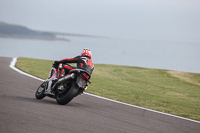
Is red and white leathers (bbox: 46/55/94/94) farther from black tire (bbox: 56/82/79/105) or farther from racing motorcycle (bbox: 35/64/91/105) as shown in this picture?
black tire (bbox: 56/82/79/105)

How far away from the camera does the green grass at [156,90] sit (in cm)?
1200

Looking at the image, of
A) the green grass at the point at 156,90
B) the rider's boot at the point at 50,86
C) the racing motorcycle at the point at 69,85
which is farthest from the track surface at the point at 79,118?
the green grass at the point at 156,90

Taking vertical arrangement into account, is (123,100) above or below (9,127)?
above

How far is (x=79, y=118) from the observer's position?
25.9 ft

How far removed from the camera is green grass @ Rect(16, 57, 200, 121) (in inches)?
472

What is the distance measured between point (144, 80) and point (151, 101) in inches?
272

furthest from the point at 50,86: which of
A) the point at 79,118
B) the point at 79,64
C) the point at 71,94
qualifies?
→ the point at 79,118

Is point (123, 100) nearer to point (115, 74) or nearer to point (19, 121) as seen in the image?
point (19, 121)

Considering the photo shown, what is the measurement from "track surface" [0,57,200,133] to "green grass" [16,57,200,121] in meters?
1.50

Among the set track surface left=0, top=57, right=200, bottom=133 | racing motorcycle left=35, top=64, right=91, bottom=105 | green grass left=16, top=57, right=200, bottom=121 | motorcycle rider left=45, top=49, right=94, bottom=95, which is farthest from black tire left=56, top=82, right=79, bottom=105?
green grass left=16, top=57, right=200, bottom=121

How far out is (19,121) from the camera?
6770mm

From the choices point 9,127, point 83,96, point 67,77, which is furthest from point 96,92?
point 9,127

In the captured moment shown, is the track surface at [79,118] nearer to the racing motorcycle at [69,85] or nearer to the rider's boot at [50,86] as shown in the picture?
the racing motorcycle at [69,85]

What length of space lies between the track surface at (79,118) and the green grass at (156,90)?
150 centimetres
